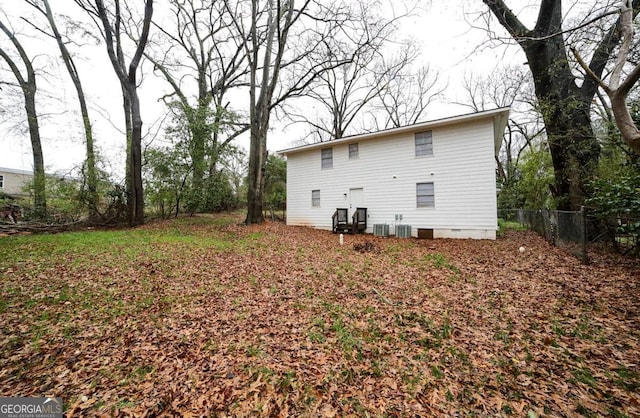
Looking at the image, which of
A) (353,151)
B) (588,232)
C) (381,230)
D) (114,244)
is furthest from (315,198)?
(588,232)

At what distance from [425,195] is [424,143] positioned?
2386 millimetres

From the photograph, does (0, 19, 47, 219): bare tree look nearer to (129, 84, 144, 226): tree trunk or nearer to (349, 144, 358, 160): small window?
(129, 84, 144, 226): tree trunk

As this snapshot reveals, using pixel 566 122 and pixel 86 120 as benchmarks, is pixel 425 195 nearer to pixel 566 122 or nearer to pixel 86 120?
pixel 566 122

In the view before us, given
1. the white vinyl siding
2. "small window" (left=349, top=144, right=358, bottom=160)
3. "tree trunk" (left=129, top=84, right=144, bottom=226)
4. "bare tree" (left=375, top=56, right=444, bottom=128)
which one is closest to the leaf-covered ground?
"tree trunk" (left=129, top=84, right=144, bottom=226)

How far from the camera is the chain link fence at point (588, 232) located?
18.4 feet

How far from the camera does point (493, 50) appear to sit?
5332mm

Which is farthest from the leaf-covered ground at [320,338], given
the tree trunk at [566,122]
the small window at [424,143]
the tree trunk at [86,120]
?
the small window at [424,143]

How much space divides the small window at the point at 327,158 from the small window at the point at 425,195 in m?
4.94

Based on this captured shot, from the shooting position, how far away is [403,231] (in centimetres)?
1077

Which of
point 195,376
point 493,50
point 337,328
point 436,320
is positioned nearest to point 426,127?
point 493,50

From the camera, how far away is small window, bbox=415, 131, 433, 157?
34.9 feet

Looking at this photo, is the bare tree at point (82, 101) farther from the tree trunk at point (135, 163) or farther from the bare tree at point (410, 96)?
the bare tree at point (410, 96)

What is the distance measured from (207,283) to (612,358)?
5.90 meters

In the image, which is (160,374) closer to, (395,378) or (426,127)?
(395,378)
